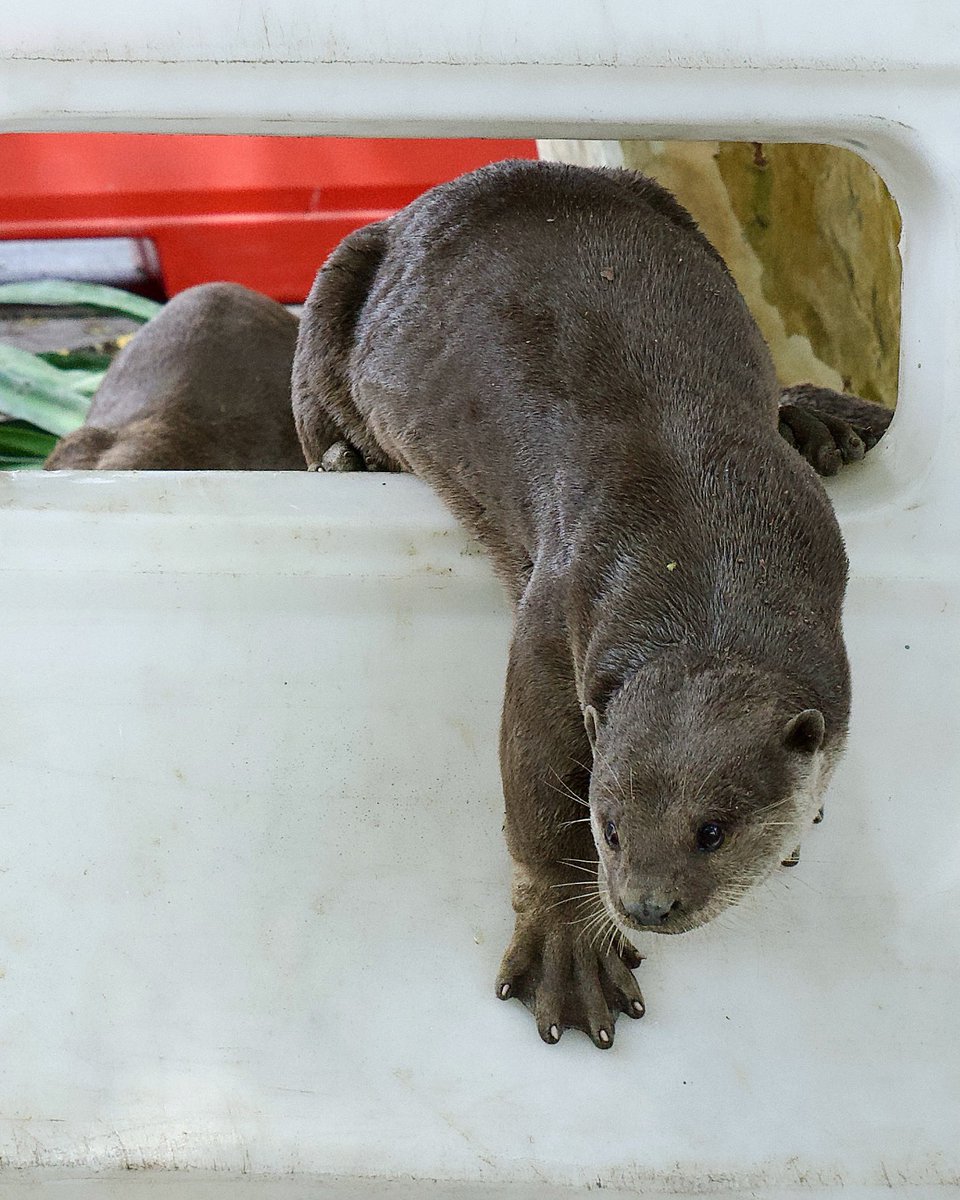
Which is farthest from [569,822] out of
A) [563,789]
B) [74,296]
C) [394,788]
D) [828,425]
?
[74,296]

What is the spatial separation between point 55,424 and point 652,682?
238cm

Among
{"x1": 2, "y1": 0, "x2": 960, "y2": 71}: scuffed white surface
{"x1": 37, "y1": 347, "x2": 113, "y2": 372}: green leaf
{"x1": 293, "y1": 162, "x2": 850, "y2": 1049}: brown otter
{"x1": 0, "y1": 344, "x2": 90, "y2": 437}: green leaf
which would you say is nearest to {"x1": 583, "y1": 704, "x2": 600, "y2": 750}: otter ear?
{"x1": 293, "y1": 162, "x2": 850, "y2": 1049}: brown otter

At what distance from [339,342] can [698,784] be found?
3.85 feet

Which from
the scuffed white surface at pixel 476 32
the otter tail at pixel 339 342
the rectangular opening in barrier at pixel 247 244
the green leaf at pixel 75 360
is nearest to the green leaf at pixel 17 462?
the rectangular opening in barrier at pixel 247 244

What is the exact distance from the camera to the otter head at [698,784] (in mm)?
1110

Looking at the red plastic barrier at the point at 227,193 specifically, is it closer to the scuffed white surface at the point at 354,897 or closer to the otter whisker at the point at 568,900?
the scuffed white surface at the point at 354,897

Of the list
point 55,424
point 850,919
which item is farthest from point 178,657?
point 55,424

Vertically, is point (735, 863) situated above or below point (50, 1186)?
above

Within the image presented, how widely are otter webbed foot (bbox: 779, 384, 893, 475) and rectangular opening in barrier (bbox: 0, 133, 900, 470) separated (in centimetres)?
62

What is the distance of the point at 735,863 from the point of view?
115 cm

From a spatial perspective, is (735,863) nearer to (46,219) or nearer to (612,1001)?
(612,1001)

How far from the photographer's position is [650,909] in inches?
44.9

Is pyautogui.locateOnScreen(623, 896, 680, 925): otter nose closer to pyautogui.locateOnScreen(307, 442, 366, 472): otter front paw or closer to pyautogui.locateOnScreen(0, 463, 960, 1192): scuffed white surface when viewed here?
pyautogui.locateOnScreen(0, 463, 960, 1192): scuffed white surface

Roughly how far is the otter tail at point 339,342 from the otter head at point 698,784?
940 mm
